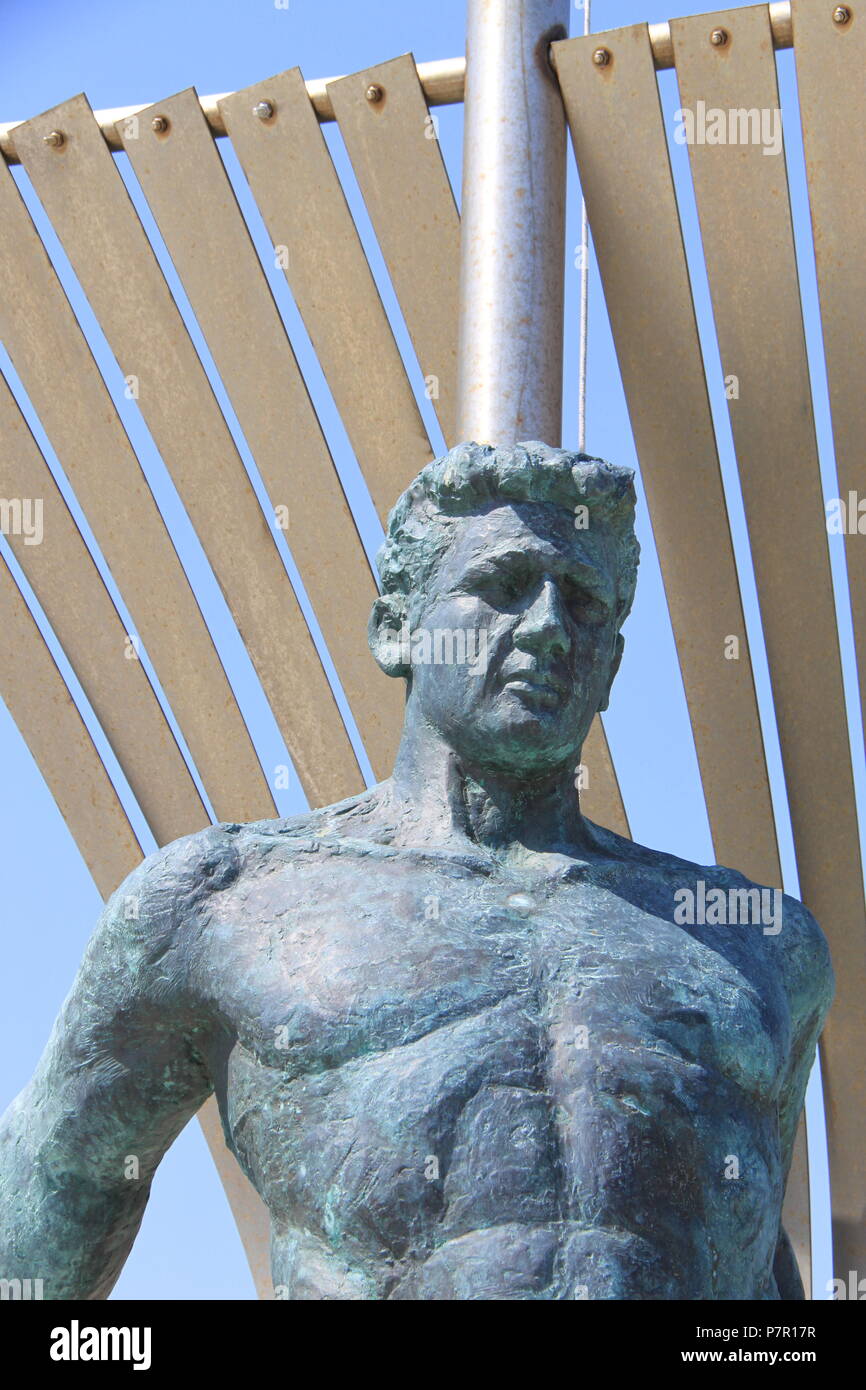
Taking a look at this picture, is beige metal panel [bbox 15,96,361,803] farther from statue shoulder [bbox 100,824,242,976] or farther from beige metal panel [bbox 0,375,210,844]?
statue shoulder [bbox 100,824,242,976]

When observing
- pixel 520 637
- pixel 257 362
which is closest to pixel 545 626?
pixel 520 637

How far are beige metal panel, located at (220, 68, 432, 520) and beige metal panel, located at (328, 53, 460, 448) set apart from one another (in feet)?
0.40

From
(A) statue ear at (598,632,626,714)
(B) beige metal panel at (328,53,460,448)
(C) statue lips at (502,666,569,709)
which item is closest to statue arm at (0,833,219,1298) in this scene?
(C) statue lips at (502,666,569,709)

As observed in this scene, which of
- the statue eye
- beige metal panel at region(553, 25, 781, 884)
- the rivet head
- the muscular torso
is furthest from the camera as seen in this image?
beige metal panel at region(553, 25, 781, 884)

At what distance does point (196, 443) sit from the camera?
8609mm

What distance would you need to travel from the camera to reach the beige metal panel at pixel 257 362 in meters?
8.50

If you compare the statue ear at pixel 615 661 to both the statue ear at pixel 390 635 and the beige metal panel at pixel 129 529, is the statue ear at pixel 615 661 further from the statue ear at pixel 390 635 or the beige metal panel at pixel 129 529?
the beige metal panel at pixel 129 529

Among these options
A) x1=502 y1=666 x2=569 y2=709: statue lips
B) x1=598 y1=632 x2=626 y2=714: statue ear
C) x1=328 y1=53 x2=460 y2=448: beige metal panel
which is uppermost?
x1=328 y1=53 x2=460 y2=448: beige metal panel

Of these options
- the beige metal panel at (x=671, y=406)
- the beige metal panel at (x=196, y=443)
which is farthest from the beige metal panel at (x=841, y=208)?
the beige metal panel at (x=196, y=443)

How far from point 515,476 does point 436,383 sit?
3690mm

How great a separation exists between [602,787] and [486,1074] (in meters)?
4.12

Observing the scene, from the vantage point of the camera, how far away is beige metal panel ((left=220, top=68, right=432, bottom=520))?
27.8 feet
